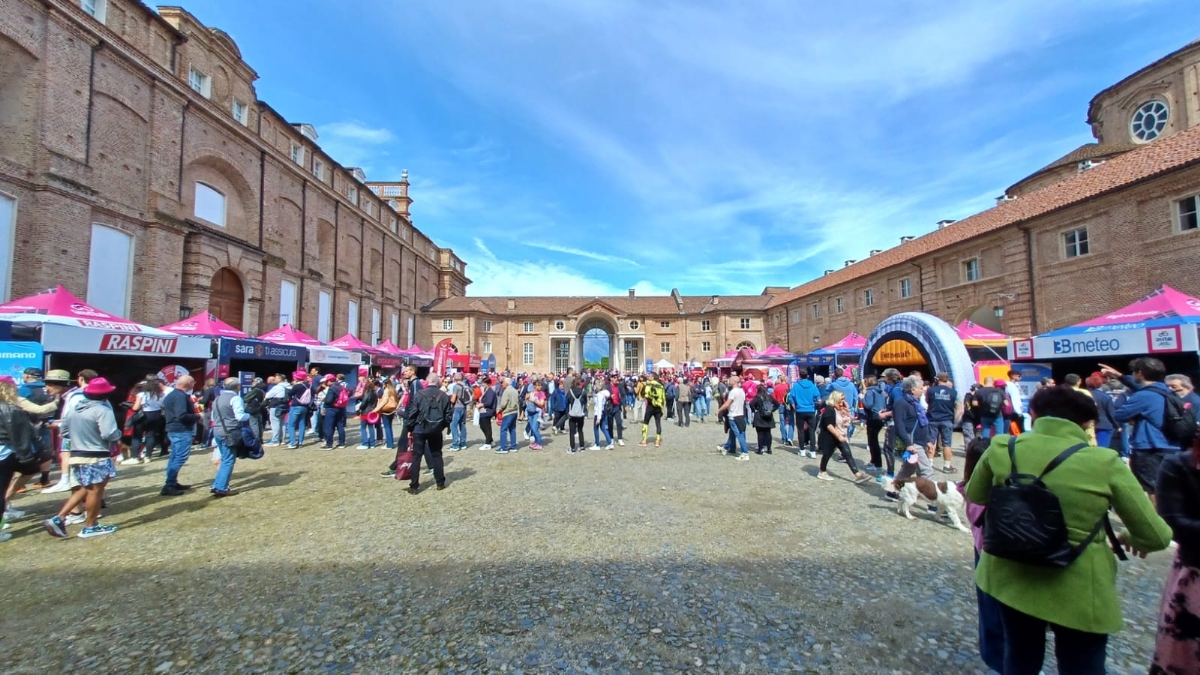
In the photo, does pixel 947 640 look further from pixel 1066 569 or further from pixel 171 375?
pixel 171 375

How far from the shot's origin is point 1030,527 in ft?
6.44

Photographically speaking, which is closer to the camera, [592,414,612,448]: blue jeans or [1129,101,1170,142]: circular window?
[592,414,612,448]: blue jeans

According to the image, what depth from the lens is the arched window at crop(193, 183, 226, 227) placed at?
862 inches

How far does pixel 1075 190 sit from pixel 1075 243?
8.00ft

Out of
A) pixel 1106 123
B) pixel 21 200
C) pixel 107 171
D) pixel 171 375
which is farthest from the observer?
pixel 1106 123

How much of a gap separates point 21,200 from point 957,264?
124 feet

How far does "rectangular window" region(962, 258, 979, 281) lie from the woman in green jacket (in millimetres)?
27547

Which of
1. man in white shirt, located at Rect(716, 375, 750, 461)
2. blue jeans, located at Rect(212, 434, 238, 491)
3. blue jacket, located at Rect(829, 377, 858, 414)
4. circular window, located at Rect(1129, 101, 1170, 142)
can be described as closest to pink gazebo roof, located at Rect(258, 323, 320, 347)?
blue jeans, located at Rect(212, 434, 238, 491)

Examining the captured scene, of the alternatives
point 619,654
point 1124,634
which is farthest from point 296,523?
point 1124,634

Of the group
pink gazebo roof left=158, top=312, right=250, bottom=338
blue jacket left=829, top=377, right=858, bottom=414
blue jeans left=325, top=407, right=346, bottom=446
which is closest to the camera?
blue jacket left=829, top=377, right=858, bottom=414

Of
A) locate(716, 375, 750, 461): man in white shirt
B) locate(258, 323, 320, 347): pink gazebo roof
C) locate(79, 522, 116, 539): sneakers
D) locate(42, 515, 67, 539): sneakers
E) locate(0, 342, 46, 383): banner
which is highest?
locate(258, 323, 320, 347): pink gazebo roof

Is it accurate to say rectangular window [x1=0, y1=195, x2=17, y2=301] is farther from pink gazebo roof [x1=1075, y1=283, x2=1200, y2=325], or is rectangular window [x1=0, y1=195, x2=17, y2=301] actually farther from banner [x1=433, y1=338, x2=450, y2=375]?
pink gazebo roof [x1=1075, y1=283, x2=1200, y2=325]

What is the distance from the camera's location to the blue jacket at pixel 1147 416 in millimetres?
4992

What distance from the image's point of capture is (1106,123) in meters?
30.4
